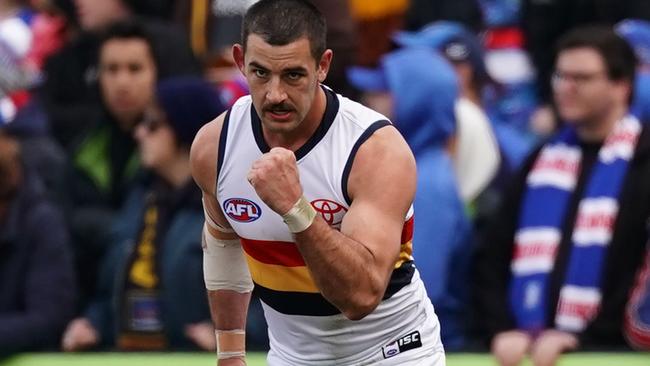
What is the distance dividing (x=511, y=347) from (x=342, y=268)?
7.67ft

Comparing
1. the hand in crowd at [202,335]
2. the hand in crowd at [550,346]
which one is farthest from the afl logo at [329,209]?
the hand in crowd at [202,335]

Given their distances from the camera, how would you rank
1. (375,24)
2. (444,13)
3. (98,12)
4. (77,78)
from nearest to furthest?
(375,24)
(77,78)
(98,12)
(444,13)

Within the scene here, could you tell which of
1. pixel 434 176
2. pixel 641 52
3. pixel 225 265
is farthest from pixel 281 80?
pixel 641 52

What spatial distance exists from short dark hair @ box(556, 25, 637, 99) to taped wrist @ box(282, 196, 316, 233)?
121 inches

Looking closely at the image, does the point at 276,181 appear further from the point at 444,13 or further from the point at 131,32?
the point at 444,13

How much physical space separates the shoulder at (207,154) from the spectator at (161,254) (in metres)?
2.07

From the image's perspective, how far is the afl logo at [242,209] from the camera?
17.9 feet

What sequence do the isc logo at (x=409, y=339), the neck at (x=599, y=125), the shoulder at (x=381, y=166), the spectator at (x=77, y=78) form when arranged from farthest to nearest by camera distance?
the spectator at (x=77, y=78)
the neck at (x=599, y=125)
the isc logo at (x=409, y=339)
the shoulder at (x=381, y=166)

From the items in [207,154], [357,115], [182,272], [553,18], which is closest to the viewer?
[357,115]

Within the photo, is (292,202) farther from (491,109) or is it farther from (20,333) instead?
(491,109)

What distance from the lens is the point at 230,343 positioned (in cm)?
599

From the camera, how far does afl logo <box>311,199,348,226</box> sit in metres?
5.33

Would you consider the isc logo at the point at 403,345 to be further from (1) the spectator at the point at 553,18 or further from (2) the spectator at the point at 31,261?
(1) the spectator at the point at 553,18

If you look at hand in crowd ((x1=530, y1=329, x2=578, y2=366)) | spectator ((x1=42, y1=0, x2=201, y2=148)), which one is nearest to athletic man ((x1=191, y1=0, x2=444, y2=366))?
hand in crowd ((x1=530, y1=329, x2=578, y2=366))
